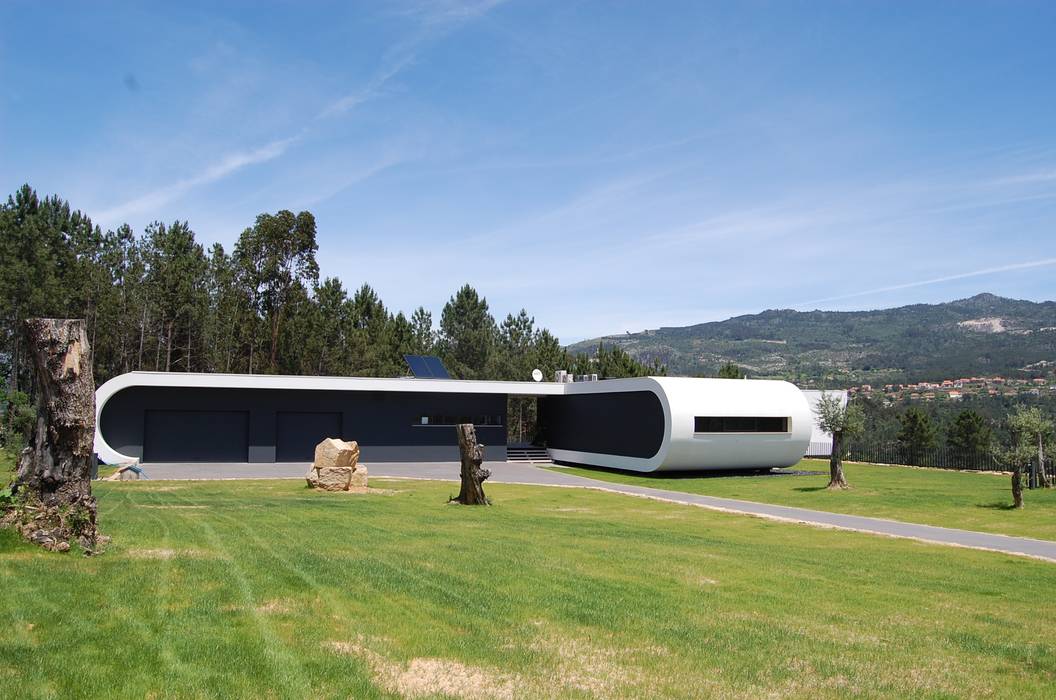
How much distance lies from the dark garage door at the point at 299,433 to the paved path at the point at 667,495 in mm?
692

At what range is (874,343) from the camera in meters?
151

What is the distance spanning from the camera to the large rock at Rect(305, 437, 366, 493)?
2067 centimetres

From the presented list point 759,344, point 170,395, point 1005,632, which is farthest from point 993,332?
point 1005,632

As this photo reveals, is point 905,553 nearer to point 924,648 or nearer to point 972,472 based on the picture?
point 924,648

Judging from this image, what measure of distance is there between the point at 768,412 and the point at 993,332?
13233 cm

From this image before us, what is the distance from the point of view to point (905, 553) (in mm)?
12930

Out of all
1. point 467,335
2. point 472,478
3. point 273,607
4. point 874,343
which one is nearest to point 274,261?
point 467,335

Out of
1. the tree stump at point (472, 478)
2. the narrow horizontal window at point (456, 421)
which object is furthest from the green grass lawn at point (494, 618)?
the narrow horizontal window at point (456, 421)

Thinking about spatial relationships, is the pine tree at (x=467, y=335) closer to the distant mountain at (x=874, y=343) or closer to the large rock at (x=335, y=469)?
the large rock at (x=335, y=469)

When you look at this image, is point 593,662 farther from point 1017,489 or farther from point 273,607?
point 1017,489

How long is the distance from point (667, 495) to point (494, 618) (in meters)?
17.1

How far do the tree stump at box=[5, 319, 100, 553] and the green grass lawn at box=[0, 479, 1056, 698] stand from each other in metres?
0.44

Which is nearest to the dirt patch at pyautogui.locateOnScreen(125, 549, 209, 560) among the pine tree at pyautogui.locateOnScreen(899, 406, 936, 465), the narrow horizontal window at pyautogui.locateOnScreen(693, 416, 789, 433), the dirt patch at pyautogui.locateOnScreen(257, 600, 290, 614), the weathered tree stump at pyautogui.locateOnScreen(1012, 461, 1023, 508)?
the dirt patch at pyautogui.locateOnScreen(257, 600, 290, 614)

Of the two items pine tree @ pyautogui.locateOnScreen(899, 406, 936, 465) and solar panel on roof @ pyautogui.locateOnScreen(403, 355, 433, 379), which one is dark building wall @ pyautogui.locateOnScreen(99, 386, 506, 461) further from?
pine tree @ pyautogui.locateOnScreen(899, 406, 936, 465)
